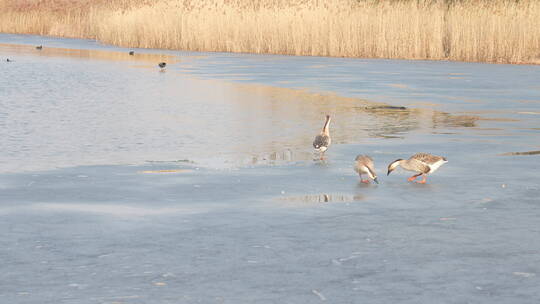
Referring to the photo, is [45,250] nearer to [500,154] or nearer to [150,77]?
[500,154]

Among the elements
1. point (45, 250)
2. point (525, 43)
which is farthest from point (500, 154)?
point (525, 43)

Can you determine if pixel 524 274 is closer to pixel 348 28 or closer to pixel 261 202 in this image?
pixel 261 202

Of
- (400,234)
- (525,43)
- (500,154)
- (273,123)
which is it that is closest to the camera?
(400,234)

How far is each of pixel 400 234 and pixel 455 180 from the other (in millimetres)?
2807

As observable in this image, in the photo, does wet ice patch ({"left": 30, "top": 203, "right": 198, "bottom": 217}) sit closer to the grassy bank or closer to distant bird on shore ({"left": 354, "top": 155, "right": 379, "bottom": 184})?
distant bird on shore ({"left": 354, "top": 155, "right": 379, "bottom": 184})

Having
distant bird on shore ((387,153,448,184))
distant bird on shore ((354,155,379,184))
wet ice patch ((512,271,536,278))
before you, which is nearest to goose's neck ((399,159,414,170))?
distant bird on shore ((387,153,448,184))

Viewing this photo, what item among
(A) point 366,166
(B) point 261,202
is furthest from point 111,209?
(A) point 366,166

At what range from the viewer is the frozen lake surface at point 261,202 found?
6.02 meters

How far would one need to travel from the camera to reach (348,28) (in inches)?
1312

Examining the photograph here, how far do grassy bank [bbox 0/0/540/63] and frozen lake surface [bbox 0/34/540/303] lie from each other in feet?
34.2

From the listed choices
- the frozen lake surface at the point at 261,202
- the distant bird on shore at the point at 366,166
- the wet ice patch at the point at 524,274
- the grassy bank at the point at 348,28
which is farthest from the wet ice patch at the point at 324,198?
the grassy bank at the point at 348,28

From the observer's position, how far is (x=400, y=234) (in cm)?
743

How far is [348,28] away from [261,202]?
25.2 meters

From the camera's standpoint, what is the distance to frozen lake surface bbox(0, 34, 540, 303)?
6.02m
